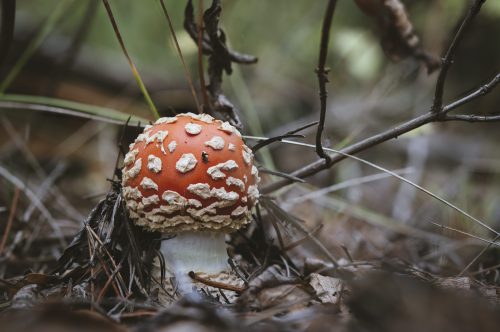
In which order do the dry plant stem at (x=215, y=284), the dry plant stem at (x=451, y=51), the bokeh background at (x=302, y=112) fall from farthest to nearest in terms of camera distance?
the bokeh background at (x=302, y=112) < the dry plant stem at (x=215, y=284) < the dry plant stem at (x=451, y=51)

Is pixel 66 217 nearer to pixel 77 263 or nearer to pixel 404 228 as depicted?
pixel 77 263

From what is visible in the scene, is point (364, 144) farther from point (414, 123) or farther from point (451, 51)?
point (451, 51)

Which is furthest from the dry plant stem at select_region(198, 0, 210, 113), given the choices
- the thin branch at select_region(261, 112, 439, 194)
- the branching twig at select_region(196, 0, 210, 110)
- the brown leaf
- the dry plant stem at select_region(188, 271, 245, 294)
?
the brown leaf

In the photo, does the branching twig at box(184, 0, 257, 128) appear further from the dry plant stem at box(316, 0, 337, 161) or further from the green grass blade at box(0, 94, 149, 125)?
the dry plant stem at box(316, 0, 337, 161)

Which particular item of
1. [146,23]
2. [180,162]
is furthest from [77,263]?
[146,23]

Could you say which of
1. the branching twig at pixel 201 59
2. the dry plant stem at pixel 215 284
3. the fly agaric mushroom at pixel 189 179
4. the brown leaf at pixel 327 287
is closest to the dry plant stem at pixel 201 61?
the branching twig at pixel 201 59

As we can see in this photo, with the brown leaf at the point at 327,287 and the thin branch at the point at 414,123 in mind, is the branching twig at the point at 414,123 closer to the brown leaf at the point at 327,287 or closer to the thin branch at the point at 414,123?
the thin branch at the point at 414,123
